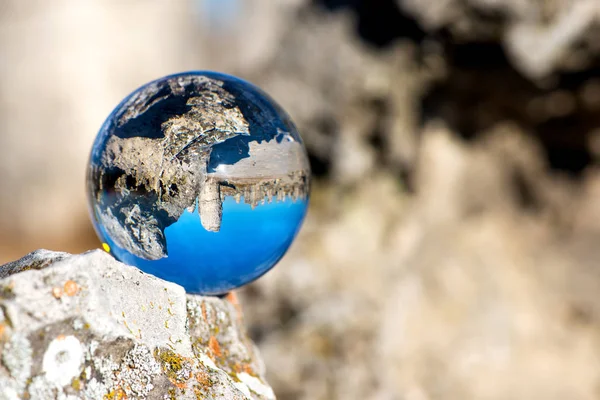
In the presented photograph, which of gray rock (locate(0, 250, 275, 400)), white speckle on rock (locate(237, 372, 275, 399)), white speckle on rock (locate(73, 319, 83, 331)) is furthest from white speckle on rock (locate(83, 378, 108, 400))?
white speckle on rock (locate(237, 372, 275, 399))

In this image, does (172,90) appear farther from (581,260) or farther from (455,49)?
(581,260)

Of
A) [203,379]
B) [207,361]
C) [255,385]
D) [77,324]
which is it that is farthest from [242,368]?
[77,324]

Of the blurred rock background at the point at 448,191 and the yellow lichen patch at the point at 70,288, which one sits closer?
the yellow lichen patch at the point at 70,288

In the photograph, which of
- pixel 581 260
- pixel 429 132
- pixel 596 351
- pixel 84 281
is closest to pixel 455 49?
pixel 429 132

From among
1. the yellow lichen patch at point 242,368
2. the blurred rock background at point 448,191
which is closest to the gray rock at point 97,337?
the yellow lichen patch at point 242,368

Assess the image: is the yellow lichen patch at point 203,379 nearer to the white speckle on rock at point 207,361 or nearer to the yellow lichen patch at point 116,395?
the white speckle on rock at point 207,361

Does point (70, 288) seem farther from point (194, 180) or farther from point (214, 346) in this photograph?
point (214, 346)
